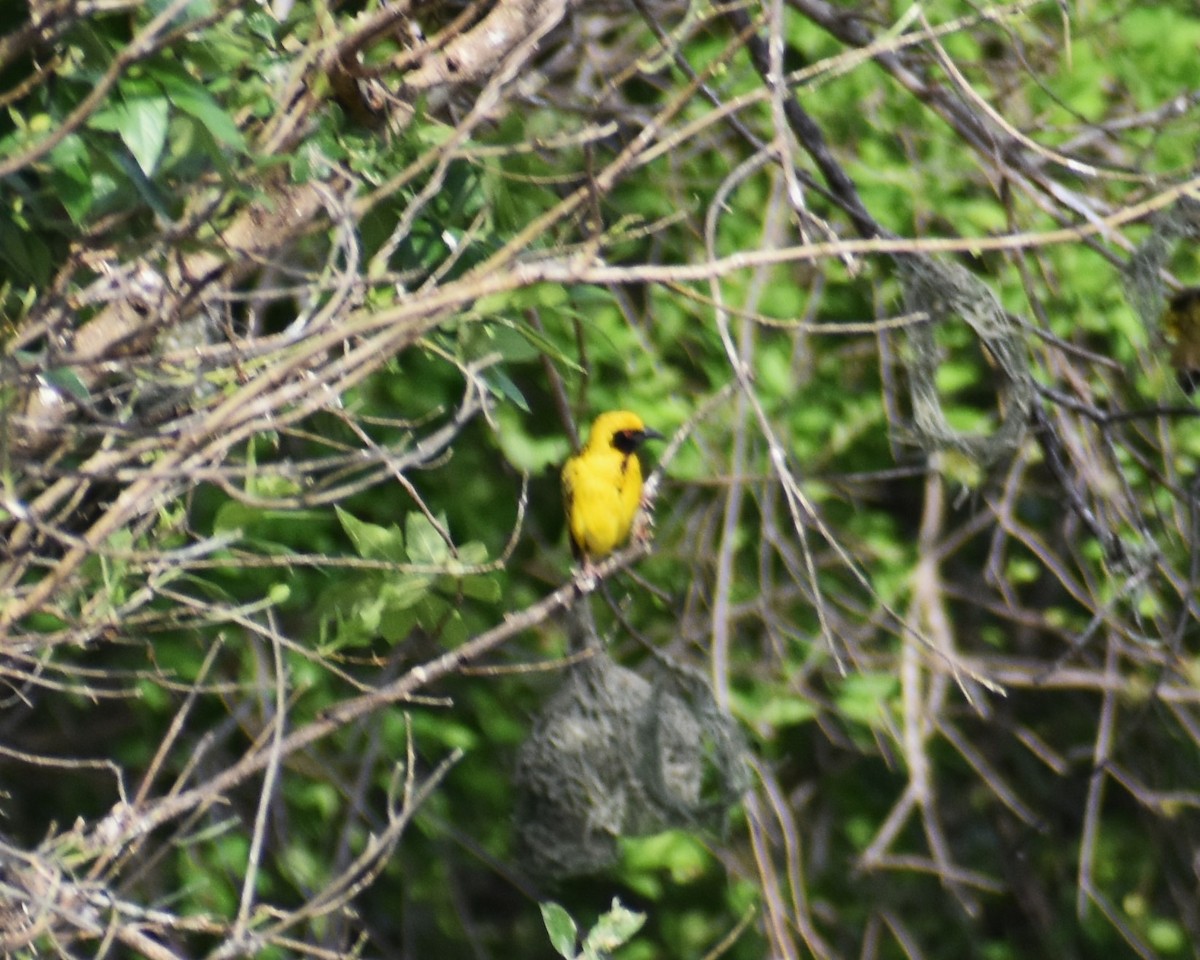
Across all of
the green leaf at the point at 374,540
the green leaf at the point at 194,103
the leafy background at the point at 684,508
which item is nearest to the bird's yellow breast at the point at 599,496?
the leafy background at the point at 684,508

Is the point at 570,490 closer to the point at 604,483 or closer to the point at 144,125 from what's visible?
the point at 604,483

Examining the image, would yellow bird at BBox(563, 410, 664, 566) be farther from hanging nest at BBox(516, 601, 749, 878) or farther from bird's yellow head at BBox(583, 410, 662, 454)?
hanging nest at BBox(516, 601, 749, 878)

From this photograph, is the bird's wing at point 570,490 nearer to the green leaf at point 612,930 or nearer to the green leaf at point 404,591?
the green leaf at point 404,591

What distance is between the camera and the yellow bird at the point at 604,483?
4.03 meters

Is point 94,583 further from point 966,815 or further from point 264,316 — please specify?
point 966,815

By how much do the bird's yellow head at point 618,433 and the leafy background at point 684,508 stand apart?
196mm

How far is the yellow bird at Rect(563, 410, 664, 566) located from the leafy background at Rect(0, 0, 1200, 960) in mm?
197

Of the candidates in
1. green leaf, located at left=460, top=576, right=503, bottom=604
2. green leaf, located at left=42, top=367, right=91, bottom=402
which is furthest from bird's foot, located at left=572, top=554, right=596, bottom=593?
green leaf, located at left=42, top=367, right=91, bottom=402

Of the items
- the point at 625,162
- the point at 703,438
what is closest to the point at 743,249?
the point at 703,438

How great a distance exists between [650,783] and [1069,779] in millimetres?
2397

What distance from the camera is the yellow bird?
159 inches

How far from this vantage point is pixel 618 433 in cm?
405

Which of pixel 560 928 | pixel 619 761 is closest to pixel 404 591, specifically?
pixel 560 928

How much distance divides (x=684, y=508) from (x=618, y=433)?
16.4 inches
